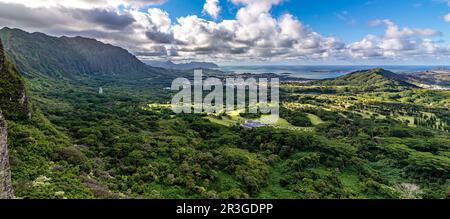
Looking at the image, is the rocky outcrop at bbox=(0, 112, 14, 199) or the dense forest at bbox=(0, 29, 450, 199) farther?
the dense forest at bbox=(0, 29, 450, 199)

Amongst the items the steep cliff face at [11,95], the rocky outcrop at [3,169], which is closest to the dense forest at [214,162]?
the steep cliff face at [11,95]

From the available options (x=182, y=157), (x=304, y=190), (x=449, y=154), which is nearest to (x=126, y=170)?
(x=182, y=157)

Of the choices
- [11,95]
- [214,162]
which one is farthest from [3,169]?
[214,162]

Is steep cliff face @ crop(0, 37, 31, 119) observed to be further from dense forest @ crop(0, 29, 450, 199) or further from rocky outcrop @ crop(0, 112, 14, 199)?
rocky outcrop @ crop(0, 112, 14, 199)

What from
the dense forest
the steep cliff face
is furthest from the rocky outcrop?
the steep cliff face

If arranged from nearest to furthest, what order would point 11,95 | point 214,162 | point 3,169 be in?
point 3,169
point 11,95
point 214,162

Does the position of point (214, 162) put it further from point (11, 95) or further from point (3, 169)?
point (3, 169)

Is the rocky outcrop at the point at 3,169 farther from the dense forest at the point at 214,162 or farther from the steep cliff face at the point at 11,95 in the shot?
the steep cliff face at the point at 11,95
